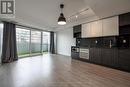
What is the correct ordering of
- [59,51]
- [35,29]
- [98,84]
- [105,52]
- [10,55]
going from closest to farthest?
1. [98,84]
2. [105,52]
3. [10,55]
4. [35,29]
5. [59,51]

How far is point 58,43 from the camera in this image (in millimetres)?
10203

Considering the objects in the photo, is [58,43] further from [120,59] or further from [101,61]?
[120,59]

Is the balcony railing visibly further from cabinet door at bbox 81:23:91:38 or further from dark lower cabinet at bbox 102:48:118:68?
dark lower cabinet at bbox 102:48:118:68

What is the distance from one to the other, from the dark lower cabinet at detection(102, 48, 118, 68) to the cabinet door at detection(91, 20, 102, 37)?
3.11ft

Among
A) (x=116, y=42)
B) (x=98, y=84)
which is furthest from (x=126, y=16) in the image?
(x=98, y=84)

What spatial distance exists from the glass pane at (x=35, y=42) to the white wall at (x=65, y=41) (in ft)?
6.25

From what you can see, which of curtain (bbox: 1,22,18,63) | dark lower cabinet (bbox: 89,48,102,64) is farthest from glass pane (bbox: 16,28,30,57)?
dark lower cabinet (bbox: 89,48,102,64)

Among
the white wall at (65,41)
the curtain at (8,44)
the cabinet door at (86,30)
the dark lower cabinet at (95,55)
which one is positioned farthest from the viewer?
the white wall at (65,41)

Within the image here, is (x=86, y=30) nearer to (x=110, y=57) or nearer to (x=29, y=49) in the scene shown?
(x=110, y=57)

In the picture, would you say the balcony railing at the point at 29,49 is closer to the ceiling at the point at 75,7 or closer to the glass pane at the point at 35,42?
the glass pane at the point at 35,42

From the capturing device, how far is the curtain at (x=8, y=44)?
19.1ft

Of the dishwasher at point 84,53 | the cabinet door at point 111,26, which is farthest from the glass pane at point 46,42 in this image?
the cabinet door at point 111,26

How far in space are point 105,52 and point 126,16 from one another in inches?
71.7

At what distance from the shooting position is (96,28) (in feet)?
18.2
